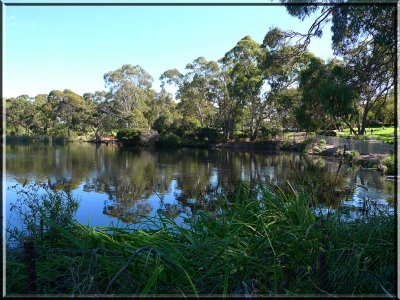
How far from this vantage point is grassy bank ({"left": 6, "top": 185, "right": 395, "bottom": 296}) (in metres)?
2.37

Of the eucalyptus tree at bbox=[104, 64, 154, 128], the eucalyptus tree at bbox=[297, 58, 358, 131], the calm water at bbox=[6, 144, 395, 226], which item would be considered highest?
the eucalyptus tree at bbox=[104, 64, 154, 128]

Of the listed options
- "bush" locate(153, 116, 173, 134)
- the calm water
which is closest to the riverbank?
the calm water

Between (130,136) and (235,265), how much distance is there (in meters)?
40.4

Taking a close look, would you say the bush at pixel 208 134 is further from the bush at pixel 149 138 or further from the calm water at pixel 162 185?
the calm water at pixel 162 185

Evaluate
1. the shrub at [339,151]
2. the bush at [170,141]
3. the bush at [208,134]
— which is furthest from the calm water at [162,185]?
the bush at [170,141]

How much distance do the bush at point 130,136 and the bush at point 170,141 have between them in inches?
116

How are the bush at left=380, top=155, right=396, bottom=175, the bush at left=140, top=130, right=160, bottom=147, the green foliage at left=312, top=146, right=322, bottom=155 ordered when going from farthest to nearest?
the bush at left=140, top=130, right=160, bottom=147 < the green foliage at left=312, top=146, right=322, bottom=155 < the bush at left=380, top=155, right=396, bottom=175

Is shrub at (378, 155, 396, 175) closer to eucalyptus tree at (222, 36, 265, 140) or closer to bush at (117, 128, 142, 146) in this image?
eucalyptus tree at (222, 36, 265, 140)

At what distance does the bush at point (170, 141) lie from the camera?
130 ft

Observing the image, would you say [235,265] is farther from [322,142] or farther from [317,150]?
[322,142]

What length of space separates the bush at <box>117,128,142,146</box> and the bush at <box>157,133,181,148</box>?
2954 millimetres

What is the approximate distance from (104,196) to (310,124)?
7474 mm

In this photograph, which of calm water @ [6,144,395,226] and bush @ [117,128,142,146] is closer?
calm water @ [6,144,395,226]

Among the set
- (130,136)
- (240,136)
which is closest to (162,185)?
(240,136)
